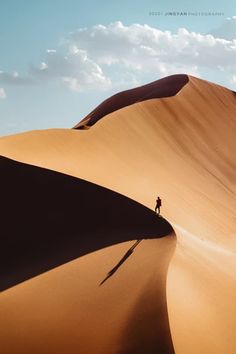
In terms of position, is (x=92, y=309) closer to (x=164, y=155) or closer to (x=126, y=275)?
(x=126, y=275)

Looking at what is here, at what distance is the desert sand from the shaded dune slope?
1233 cm

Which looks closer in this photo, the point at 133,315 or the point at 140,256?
the point at 133,315

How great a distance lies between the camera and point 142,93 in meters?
35.2

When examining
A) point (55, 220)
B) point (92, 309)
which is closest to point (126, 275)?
point (92, 309)

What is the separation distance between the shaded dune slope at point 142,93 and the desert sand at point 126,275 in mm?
12330

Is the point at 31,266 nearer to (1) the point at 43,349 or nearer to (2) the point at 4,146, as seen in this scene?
(1) the point at 43,349

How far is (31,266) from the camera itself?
954 centimetres

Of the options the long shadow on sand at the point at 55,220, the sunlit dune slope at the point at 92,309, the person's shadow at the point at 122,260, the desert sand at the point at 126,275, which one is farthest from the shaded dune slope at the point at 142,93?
the sunlit dune slope at the point at 92,309

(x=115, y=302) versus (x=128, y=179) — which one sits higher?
(x=128, y=179)

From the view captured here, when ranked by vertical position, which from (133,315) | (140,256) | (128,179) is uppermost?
(128,179)

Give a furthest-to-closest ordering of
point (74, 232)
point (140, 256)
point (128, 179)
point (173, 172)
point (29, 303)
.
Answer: point (173, 172) → point (128, 179) → point (74, 232) → point (140, 256) → point (29, 303)

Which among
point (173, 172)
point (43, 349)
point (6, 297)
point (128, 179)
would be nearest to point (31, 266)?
point (6, 297)

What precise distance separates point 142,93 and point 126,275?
28499 mm

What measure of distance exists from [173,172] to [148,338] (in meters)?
15.0
